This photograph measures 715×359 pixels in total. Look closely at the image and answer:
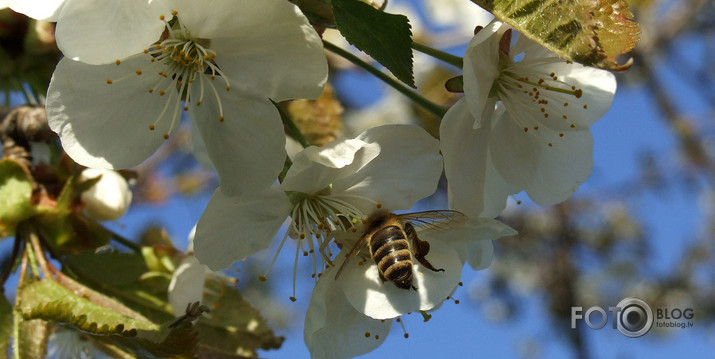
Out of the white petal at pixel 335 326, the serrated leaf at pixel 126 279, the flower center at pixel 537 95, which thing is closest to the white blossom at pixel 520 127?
the flower center at pixel 537 95

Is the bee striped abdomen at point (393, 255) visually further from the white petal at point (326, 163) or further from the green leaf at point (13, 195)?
the green leaf at point (13, 195)

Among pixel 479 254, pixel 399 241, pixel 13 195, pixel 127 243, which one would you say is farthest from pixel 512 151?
pixel 13 195

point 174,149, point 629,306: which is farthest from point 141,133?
point 174,149

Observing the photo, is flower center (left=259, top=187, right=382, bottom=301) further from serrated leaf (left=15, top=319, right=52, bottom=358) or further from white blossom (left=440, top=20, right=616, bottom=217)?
serrated leaf (left=15, top=319, right=52, bottom=358)

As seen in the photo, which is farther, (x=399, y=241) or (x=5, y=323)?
(x=5, y=323)

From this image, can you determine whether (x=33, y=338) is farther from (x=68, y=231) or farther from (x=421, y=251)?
(x=421, y=251)
